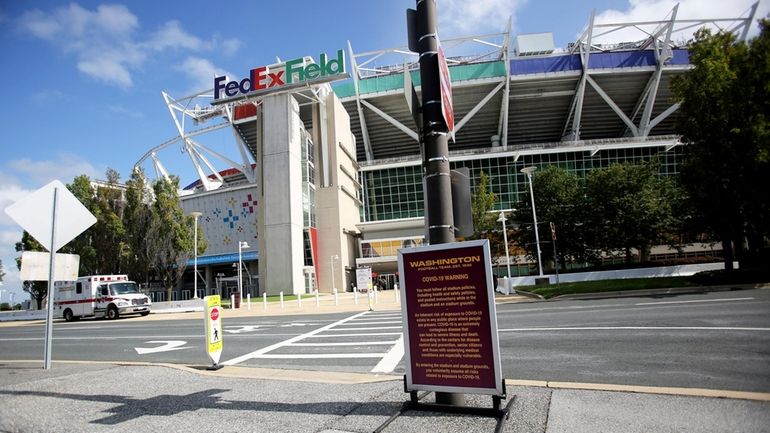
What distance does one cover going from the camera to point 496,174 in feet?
205

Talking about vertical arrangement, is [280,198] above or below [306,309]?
above

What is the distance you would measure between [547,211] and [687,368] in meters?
38.9

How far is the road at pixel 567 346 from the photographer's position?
6270 mm

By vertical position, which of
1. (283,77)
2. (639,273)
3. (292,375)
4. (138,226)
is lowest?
(292,375)

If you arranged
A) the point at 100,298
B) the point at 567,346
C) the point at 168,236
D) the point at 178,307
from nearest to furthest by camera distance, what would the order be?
the point at 567,346
the point at 100,298
the point at 178,307
the point at 168,236

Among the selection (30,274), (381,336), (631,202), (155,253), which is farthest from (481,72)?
(30,274)

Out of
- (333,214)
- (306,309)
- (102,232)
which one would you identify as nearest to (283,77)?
(333,214)

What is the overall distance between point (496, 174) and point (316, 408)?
60779 millimetres

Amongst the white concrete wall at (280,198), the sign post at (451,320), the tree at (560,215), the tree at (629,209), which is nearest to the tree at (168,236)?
the white concrete wall at (280,198)

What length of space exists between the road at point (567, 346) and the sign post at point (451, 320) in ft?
7.89

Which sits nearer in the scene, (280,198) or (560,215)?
(560,215)

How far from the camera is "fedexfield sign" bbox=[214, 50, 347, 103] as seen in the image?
47375 millimetres

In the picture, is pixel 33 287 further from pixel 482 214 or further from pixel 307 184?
pixel 482 214

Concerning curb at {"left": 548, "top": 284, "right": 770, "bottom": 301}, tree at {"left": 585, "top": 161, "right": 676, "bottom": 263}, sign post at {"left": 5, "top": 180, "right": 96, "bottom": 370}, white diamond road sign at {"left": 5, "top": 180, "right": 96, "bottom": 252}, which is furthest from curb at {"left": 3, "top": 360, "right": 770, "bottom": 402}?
tree at {"left": 585, "top": 161, "right": 676, "bottom": 263}
